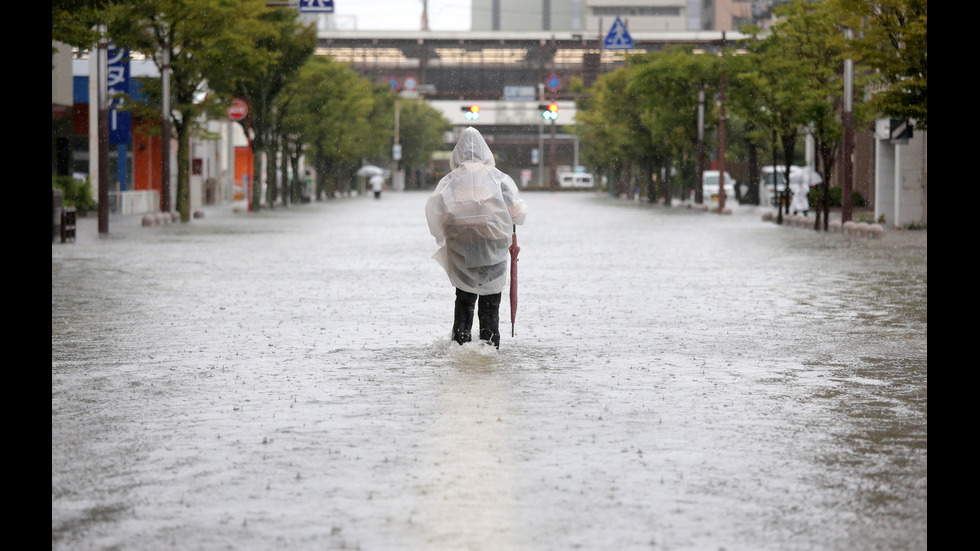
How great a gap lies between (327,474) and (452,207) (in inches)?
205

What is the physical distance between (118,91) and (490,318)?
3966cm

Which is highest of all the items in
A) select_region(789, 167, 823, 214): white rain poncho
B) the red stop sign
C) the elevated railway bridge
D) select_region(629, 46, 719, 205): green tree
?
the elevated railway bridge

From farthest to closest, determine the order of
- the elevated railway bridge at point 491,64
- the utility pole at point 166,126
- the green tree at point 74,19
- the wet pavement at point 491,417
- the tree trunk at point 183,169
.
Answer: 1. the elevated railway bridge at point 491,64
2. the tree trunk at point 183,169
3. the utility pole at point 166,126
4. the green tree at point 74,19
5. the wet pavement at point 491,417

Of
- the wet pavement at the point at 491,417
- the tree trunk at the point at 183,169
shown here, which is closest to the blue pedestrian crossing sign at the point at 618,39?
the tree trunk at the point at 183,169

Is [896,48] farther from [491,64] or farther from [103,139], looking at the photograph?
[491,64]

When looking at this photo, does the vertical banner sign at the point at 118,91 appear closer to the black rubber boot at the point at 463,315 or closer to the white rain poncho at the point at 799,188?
the white rain poncho at the point at 799,188

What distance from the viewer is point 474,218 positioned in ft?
40.0

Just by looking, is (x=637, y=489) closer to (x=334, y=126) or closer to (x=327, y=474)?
(x=327, y=474)

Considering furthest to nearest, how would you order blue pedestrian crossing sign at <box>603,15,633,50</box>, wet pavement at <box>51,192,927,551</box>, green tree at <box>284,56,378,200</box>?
blue pedestrian crossing sign at <box>603,15,633,50</box>
green tree at <box>284,56,378,200</box>
wet pavement at <box>51,192,927,551</box>

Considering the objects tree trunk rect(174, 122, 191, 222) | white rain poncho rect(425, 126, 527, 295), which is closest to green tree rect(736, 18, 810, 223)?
tree trunk rect(174, 122, 191, 222)

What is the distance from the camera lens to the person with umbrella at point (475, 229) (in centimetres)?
1216

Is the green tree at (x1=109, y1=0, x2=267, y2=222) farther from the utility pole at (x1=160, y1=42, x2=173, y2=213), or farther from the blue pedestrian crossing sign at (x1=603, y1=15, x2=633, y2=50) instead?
the blue pedestrian crossing sign at (x1=603, y1=15, x2=633, y2=50)

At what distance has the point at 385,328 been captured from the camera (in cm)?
1412

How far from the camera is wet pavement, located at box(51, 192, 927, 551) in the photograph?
6.24 meters
